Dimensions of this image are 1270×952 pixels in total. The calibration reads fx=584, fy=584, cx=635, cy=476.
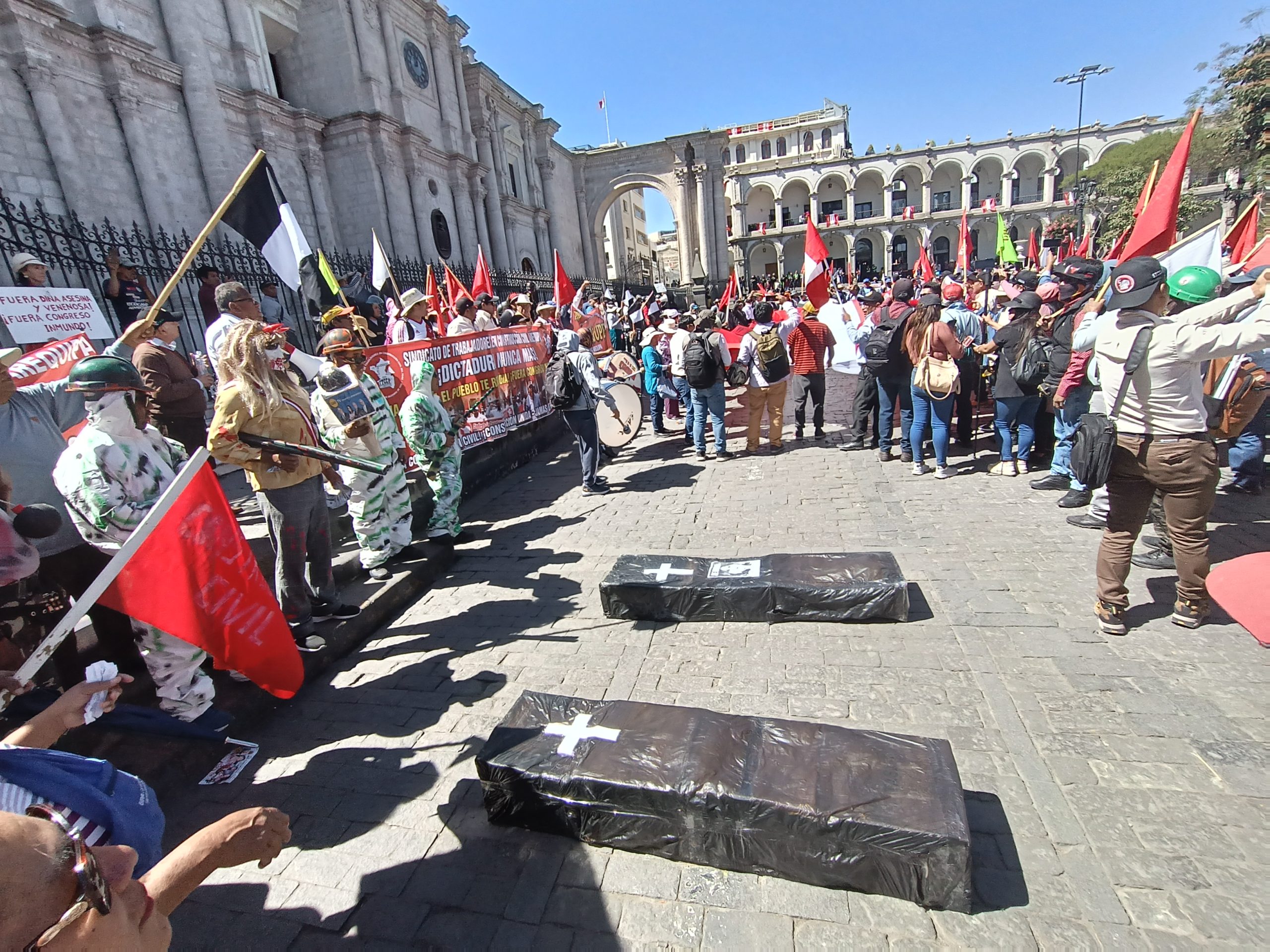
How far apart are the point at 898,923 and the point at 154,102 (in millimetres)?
17472

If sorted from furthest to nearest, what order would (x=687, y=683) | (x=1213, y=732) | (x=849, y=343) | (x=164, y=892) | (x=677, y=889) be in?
(x=849, y=343)
(x=687, y=683)
(x=1213, y=732)
(x=677, y=889)
(x=164, y=892)

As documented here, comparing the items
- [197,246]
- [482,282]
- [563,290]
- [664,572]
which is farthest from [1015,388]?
[563,290]

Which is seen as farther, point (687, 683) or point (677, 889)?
point (687, 683)

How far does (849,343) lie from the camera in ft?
29.2

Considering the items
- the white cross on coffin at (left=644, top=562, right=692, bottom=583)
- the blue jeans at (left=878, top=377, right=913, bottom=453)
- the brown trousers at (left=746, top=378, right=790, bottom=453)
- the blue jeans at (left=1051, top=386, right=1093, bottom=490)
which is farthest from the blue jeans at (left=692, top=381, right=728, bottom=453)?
the white cross on coffin at (left=644, top=562, right=692, bottom=583)

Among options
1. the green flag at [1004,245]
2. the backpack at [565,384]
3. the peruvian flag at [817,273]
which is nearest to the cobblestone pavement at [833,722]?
the backpack at [565,384]

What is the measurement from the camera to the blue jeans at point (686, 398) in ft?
28.4

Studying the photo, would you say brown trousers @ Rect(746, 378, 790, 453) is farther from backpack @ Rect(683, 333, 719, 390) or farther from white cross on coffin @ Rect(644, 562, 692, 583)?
white cross on coffin @ Rect(644, 562, 692, 583)

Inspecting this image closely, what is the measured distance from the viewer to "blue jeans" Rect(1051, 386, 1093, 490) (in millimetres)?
5855

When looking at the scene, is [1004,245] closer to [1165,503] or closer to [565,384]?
[565,384]

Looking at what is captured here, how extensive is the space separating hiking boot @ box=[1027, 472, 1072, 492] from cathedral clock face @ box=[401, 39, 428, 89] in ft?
79.6

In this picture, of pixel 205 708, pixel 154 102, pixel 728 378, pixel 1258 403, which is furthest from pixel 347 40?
pixel 1258 403

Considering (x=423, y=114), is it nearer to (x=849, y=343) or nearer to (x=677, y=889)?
(x=849, y=343)

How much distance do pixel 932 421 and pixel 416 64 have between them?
24061mm
